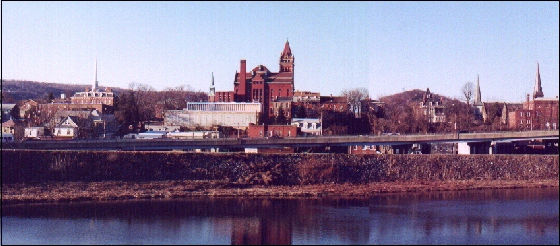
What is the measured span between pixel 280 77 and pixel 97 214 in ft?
159

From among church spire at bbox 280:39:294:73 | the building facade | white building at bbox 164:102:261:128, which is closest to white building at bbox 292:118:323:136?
white building at bbox 164:102:261:128

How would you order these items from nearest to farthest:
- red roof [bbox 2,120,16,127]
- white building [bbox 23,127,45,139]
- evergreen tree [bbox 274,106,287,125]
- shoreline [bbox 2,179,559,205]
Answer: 1. shoreline [bbox 2,179,559,205]
2. white building [bbox 23,127,45,139]
3. red roof [bbox 2,120,16,127]
4. evergreen tree [bbox 274,106,287,125]

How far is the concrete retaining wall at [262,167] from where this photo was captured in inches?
1265

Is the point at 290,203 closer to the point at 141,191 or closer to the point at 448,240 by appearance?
the point at 141,191

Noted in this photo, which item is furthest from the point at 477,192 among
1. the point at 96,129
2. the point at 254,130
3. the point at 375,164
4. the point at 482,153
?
the point at 96,129

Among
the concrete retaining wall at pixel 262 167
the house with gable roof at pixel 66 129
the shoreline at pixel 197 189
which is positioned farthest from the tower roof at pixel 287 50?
the shoreline at pixel 197 189

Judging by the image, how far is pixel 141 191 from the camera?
30484 millimetres

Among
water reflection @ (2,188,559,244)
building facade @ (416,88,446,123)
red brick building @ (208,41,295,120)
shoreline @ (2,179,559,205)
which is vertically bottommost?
water reflection @ (2,188,559,244)

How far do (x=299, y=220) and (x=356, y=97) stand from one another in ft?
158

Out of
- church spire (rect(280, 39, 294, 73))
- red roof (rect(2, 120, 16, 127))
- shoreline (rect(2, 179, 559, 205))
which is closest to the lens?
shoreline (rect(2, 179, 559, 205))

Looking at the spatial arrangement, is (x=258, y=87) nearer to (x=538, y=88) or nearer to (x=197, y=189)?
(x=197, y=189)

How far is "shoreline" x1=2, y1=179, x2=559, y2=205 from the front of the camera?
2905cm

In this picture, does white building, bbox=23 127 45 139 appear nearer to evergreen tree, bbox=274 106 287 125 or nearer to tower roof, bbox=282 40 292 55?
evergreen tree, bbox=274 106 287 125

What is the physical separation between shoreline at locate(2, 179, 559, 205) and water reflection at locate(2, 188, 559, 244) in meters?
1.15
